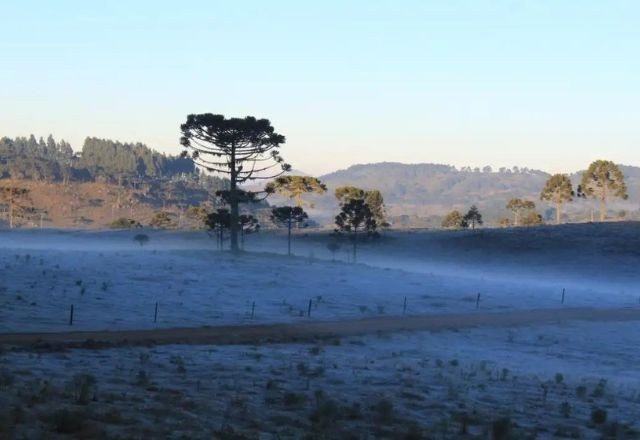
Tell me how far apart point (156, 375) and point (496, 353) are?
579 inches

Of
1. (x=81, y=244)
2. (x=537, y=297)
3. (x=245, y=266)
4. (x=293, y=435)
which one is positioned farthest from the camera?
(x=81, y=244)

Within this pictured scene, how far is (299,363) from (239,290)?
23329 millimetres

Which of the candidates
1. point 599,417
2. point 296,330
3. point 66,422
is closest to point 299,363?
point 599,417

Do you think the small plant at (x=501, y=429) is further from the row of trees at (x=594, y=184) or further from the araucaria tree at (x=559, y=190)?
the araucaria tree at (x=559, y=190)

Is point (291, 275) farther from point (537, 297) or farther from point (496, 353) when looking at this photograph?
point (496, 353)

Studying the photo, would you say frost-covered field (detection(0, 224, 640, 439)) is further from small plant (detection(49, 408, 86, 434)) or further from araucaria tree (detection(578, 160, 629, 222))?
araucaria tree (detection(578, 160, 629, 222))

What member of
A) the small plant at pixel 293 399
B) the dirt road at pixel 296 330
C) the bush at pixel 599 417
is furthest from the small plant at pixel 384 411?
the dirt road at pixel 296 330

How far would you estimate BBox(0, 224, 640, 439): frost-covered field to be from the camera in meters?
14.6

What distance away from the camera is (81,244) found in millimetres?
101500

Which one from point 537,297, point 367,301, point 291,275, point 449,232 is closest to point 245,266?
point 291,275

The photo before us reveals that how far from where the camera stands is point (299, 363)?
22.1 metres

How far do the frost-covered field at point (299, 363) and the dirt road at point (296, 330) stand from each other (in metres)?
1.25

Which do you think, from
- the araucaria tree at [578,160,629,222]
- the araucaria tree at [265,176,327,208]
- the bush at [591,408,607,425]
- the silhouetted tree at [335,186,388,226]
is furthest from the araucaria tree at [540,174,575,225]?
the bush at [591,408,607,425]

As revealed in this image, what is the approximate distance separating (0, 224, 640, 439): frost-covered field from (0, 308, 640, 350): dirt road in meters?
1.25
